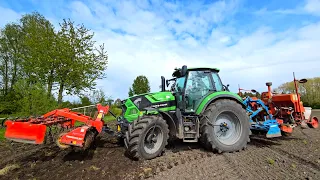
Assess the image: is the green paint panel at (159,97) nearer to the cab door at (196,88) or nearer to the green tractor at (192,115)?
the green tractor at (192,115)

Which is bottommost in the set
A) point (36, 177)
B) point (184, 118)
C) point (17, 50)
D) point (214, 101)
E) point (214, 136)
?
point (36, 177)

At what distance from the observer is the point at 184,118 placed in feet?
20.6

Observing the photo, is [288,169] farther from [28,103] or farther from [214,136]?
[28,103]

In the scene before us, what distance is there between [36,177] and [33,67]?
1590cm

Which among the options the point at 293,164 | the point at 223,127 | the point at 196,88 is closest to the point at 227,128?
the point at 223,127

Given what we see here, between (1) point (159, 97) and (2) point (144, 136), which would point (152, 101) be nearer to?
(1) point (159, 97)

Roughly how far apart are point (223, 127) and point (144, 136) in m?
2.55

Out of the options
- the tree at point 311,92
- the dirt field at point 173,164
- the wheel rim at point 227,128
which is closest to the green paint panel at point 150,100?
the dirt field at point 173,164

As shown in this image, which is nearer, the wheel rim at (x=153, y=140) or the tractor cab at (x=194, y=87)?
the wheel rim at (x=153, y=140)

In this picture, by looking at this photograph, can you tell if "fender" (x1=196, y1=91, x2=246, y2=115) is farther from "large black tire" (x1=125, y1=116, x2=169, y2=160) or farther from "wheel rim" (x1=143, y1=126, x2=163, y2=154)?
"wheel rim" (x1=143, y1=126, x2=163, y2=154)

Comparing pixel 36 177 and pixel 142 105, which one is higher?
pixel 142 105

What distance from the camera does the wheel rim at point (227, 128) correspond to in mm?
6441

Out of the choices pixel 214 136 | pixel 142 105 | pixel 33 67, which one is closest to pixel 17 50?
pixel 33 67

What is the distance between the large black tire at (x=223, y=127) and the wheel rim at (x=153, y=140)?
123 cm
